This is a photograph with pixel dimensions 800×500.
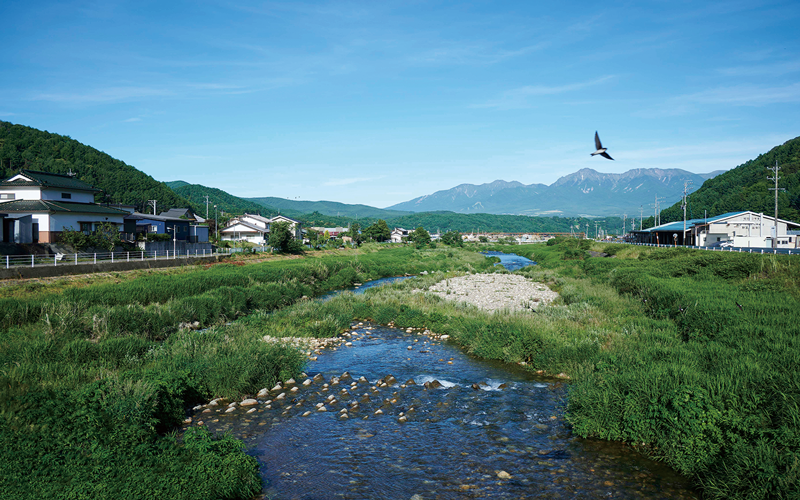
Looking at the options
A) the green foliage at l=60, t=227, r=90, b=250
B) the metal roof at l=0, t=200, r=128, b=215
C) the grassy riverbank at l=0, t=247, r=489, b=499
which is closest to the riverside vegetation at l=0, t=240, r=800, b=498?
the grassy riverbank at l=0, t=247, r=489, b=499

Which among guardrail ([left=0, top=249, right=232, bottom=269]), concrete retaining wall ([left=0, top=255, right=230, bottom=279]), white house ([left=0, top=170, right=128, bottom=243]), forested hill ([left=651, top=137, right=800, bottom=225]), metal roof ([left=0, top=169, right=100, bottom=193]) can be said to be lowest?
concrete retaining wall ([left=0, top=255, right=230, bottom=279])

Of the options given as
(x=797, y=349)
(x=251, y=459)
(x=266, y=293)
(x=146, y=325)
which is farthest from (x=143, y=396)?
(x=266, y=293)

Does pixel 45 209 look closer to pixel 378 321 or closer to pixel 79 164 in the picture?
pixel 378 321

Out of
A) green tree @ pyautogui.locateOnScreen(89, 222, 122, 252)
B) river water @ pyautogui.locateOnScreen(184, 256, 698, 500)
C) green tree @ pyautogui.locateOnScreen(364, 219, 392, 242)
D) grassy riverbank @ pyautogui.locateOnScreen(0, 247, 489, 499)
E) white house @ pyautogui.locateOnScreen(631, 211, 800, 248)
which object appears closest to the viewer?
grassy riverbank @ pyautogui.locateOnScreen(0, 247, 489, 499)

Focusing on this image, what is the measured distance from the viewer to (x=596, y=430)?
9680 millimetres

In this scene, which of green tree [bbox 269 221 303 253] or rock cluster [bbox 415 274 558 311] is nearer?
rock cluster [bbox 415 274 558 311]

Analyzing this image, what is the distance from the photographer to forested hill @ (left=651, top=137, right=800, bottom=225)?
246 feet

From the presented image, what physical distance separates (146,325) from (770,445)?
19.2 meters

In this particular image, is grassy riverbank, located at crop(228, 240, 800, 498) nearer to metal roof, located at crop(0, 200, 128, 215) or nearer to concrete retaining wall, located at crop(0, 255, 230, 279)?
concrete retaining wall, located at crop(0, 255, 230, 279)

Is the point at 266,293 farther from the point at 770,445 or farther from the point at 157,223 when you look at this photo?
the point at 157,223

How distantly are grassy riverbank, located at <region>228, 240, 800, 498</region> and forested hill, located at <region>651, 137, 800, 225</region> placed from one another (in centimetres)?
6626

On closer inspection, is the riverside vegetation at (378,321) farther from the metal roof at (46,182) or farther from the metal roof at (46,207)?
the metal roof at (46,182)

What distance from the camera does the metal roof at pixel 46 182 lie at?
132 feet

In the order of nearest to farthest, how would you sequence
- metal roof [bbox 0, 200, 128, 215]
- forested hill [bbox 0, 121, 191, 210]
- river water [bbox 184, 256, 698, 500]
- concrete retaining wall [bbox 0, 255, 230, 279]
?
river water [bbox 184, 256, 698, 500] < concrete retaining wall [bbox 0, 255, 230, 279] < metal roof [bbox 0, 200, 128, 215] < forested hill [bbox 0, 121, 191, 210]
